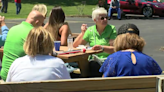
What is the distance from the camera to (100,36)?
216 inches

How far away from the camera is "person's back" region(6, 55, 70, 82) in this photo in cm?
324

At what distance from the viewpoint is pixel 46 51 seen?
11.1 ft

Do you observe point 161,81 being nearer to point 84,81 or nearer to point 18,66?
point 84,81

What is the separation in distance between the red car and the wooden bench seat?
1872 centimetres

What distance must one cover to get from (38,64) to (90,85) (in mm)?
760

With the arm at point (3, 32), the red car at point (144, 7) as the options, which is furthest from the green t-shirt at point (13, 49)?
the red car at point (144, 7)

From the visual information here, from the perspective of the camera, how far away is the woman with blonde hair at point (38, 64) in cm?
325

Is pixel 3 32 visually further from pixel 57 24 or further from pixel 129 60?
pixel 129 60

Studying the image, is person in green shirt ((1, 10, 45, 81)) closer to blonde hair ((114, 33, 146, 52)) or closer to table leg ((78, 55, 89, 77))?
table leg ((78, 55, 89, 77))

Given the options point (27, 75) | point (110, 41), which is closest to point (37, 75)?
point (27, 75)

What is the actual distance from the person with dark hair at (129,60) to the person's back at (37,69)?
54 cm

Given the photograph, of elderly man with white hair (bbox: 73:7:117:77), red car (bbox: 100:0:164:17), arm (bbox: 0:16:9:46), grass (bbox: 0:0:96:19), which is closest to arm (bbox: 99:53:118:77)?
elderly man with white hair (bbox: 73:7:117:77)

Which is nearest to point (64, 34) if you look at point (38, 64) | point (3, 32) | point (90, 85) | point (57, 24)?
point (57, 24)

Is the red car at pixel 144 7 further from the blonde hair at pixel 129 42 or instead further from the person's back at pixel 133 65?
the person's back at pixel 133 65
